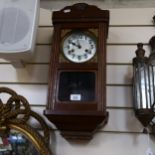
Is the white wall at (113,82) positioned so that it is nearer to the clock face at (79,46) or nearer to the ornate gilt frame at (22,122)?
the ornate gilt frame at (22,122)

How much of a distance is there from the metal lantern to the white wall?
0.10 m

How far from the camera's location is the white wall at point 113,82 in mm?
1322

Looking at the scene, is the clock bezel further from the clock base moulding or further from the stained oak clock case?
the clock base moulding

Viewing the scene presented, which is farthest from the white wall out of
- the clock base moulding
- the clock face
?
the clock face

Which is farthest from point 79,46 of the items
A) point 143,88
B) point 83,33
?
point 143,88

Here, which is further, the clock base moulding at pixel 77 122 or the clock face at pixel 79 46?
the clock face at pixel 79 46

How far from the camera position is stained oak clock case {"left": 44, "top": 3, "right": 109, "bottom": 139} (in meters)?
1.19

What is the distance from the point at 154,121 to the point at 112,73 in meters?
0.30

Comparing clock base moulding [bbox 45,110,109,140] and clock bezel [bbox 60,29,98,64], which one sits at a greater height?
clock bezel [bbox 60,29,98,64]

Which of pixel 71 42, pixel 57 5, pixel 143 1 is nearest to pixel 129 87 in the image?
pixel 71 42

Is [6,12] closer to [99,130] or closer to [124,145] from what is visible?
[99,130]

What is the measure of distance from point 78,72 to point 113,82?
0.24 meters

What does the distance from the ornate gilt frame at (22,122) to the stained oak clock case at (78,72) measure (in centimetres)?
9

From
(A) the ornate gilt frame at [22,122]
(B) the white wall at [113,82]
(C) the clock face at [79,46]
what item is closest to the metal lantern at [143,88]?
(B) the white wall at [113,82]
